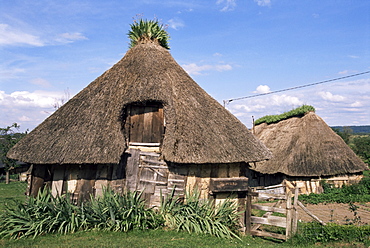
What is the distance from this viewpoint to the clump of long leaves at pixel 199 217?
8992mm

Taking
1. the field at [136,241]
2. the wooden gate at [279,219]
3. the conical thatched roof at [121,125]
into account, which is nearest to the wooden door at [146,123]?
the conical thatched roof at [121,125]

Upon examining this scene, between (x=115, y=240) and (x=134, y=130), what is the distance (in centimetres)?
447

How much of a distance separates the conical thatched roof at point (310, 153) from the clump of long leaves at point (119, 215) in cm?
1180

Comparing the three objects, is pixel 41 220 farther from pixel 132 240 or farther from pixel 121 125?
pixel 121 125

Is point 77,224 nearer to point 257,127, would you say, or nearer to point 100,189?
point 100,189

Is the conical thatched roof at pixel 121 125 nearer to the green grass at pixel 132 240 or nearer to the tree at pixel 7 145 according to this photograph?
the green grass at pixel 132 240

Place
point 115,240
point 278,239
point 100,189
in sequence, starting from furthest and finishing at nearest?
1. point 100,189
2. point 278,239
3. point 115,240

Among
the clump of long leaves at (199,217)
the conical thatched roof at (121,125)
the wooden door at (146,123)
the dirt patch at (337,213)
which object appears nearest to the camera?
the clump of long leaves at (199,217)

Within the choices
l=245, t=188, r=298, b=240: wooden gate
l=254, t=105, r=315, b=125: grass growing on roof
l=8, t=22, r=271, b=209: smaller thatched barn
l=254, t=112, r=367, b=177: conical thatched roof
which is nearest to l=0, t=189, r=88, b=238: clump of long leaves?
l=8, t=22, r=271, b=209: smaller thatched barn

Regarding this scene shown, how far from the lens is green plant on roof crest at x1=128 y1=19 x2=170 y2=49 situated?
14250 millimetres

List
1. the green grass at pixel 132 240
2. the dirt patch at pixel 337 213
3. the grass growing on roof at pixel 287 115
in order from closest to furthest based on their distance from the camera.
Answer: the green grass at pixel 132 240
the dirt patch at pixel 337 213
the grass growing on roof at pixel 287 115

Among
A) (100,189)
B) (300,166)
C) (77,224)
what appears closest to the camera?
(77,224)

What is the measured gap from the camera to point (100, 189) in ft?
34.8

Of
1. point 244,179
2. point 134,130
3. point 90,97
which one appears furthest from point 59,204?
point 244,179
